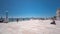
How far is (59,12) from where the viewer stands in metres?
59.5

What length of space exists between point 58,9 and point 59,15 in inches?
133

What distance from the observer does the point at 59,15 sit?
59438 millimetres

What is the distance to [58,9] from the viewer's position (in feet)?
197

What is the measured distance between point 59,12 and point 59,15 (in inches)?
64.9

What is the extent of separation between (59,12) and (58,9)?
70.4 inches
